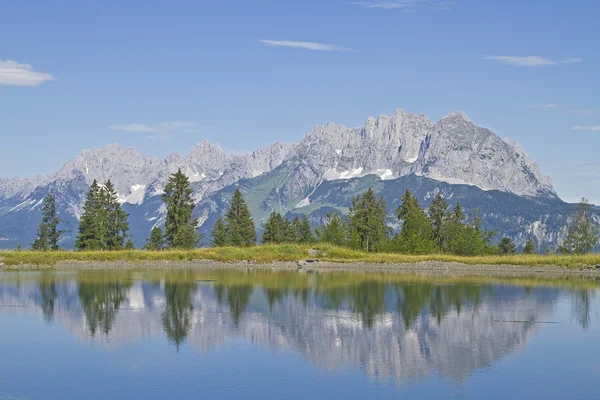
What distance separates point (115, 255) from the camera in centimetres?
9594

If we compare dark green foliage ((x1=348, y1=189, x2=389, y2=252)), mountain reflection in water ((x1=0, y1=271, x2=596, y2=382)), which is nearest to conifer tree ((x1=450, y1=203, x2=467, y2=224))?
dark green foliage ((x1=348, y1=189, x2=389, y2=252))

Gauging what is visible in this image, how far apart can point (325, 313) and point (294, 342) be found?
1028 centimetres

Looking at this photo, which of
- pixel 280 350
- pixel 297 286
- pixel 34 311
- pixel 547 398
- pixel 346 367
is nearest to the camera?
pixel 547 398

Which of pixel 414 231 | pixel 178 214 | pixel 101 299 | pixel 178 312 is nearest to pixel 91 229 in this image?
pixel 178 214

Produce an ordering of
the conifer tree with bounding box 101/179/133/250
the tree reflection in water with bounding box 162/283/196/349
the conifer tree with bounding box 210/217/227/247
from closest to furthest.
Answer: the tree reflection in water with bounding box 162/283/196/349, the conifer tree with bounding box 101/179/133/250, the conifer tree with bounding box 210/217/227/247

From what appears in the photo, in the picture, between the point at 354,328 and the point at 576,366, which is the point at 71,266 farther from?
the point at 576,366

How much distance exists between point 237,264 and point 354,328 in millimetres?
53884

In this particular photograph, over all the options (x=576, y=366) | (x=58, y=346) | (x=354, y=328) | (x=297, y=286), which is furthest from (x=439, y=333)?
(x=297, y=286)

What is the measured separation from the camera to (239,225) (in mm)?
130500

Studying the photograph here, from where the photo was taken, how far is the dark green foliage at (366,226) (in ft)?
375

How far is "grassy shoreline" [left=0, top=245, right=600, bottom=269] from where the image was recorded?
3679 inches

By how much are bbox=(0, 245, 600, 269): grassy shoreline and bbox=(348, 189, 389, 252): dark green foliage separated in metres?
10.4

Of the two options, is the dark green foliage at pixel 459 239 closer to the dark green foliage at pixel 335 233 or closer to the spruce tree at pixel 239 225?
the dark green foliage at pixel 335 233

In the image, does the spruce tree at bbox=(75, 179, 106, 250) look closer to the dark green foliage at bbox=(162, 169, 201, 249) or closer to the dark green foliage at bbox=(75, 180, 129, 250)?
the dark green foliage at bbox=(75, 180, 129, 250)
